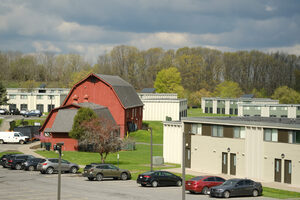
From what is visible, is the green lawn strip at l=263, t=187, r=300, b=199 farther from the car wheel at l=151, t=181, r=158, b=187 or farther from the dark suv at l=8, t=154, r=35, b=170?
the dark suv at l=8, t=154, r=35, b=170

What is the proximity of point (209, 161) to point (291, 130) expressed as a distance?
11.6 meters

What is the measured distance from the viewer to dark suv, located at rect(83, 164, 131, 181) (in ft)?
155

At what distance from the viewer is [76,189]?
40844mm

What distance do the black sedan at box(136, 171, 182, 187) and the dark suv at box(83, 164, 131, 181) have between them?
14.4ft

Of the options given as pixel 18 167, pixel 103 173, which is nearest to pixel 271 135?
pixel 103 173

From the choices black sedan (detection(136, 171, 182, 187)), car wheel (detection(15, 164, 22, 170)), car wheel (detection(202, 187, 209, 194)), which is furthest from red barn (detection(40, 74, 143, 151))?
car wheel (detection(202, 187, 209, 194))

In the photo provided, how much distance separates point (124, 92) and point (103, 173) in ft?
163

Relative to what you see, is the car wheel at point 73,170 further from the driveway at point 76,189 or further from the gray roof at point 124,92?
the gray roof at point 124,92

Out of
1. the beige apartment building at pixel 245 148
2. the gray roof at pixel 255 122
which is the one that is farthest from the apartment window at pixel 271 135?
the gray roof at pixel 255 122

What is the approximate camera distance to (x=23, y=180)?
151 ft

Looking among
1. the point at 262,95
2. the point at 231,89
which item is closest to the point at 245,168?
the point at 231,89

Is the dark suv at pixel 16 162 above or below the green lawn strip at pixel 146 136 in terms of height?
below

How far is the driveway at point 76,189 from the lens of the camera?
37156 mm

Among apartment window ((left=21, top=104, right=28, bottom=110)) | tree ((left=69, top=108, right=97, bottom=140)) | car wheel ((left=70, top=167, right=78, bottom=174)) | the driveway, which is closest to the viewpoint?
the driveway
